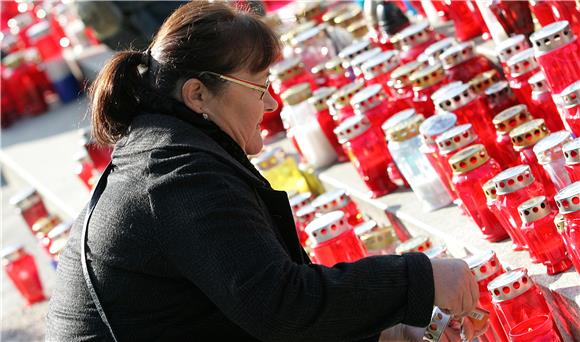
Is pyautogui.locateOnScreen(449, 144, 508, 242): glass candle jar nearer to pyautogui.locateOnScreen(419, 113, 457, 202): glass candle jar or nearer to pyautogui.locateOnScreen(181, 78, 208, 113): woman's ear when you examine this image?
pyautogui.locateOnScreen(419, 113, 457, 202): glass candle jar

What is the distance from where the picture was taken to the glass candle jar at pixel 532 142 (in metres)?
2.71

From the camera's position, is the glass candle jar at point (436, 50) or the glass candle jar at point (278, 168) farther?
the glass candle jar at point (278, 168)

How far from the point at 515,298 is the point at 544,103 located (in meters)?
0.77

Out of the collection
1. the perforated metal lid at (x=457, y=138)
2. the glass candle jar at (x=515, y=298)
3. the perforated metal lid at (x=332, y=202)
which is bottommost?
the glass candle jar at (x=515, y=298)

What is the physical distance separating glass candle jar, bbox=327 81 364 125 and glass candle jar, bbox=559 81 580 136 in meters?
1.01

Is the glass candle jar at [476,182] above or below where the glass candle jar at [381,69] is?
below

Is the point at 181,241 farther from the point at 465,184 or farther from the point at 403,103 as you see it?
the point at 403,103

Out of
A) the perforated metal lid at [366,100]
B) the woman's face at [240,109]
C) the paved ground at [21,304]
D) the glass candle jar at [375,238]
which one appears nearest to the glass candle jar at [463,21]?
the perforated metal lid at [366,100]

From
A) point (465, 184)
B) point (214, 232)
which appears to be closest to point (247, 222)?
point (214, 232)

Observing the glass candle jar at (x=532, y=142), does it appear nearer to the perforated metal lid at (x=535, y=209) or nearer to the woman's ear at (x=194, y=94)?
the perforated metal lid at (x=535, y=209)

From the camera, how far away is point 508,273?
7.82 ft

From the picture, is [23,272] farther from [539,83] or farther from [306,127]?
[539,83]

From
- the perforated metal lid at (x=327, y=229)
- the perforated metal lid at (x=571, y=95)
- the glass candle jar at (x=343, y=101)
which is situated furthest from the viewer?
the glass candle jar at (x=343, y=101)

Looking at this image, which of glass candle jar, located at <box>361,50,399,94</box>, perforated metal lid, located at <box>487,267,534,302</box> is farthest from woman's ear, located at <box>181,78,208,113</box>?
glass candle jar, located at <box>361,50,399,94</box>
